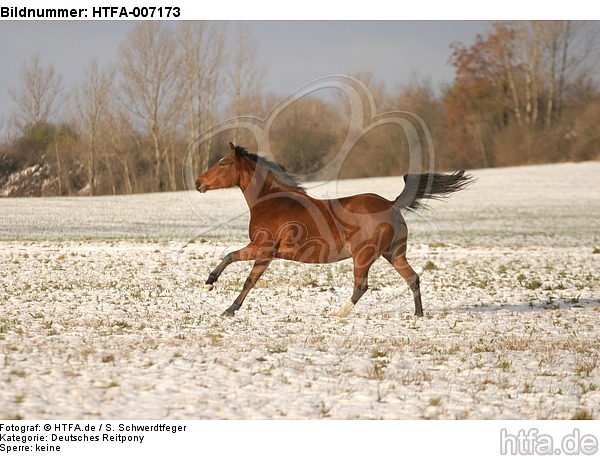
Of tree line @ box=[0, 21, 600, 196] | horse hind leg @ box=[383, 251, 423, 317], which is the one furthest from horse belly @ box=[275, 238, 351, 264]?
tree line @ box=[0, 21, 600, 196]

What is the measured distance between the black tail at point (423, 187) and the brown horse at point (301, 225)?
240 millimetres

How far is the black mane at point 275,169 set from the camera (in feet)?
30.9

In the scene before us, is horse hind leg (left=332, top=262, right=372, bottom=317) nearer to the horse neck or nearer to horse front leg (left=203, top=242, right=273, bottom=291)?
horse front leg (left=203, top=242, right=273, bottom=291)

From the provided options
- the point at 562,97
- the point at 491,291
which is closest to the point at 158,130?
the point at 562,97

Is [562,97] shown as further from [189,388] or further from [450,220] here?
[189,388]

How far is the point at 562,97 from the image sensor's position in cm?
5325

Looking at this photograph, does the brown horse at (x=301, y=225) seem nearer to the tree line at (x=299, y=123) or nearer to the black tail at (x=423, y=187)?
the black tail at (x=423, y=187)

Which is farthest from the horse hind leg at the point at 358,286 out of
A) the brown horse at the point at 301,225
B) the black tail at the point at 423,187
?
the black tail at the point at 423,187

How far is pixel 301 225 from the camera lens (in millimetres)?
9055

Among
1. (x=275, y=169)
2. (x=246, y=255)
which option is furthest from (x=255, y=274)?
(x=275, y=169)

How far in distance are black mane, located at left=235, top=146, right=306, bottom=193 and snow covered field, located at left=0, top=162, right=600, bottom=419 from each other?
1.75m

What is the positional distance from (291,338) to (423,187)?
3.11 metres

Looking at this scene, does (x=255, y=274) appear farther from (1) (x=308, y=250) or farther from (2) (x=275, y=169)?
(2) (x=275, y=169)

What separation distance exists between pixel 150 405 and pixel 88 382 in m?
0.80
